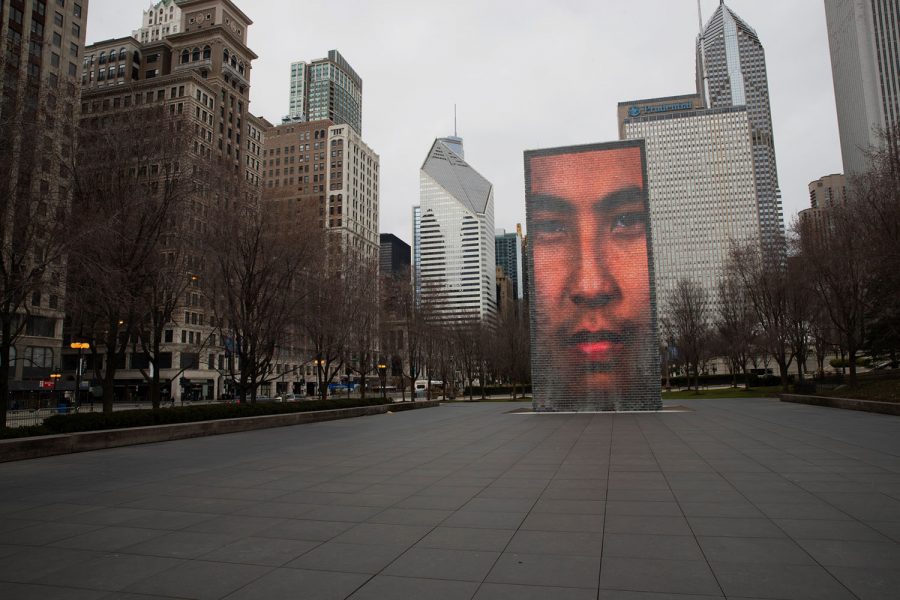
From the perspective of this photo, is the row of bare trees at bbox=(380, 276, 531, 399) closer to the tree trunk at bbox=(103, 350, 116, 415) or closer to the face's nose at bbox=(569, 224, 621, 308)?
the face's nose at bbox=(569, 224, 621, 308)

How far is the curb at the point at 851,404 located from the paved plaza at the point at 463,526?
12.4 metres

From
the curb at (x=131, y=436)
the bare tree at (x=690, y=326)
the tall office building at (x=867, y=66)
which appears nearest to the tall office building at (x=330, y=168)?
the bare tree at (x=690, y=326)

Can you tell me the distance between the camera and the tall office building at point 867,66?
13188cm

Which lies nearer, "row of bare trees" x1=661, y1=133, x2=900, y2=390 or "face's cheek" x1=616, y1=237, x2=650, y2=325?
"row of bare trees" x1=661, y1=133, x2=900, y2=390

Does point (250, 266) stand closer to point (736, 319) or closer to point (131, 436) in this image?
point (131, 436)

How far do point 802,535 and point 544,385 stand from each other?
1011 inches

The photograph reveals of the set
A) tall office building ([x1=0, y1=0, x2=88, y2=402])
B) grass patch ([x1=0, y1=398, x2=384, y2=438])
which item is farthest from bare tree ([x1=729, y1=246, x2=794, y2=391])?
tall office building ([x1=0, y1=0, x2=88, y2=402])

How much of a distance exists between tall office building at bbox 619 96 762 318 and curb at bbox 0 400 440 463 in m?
166

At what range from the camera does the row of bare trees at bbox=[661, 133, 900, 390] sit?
92.0 feet

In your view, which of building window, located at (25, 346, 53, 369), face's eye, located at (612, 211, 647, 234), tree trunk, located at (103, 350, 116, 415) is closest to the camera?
tree trunk, located at (103, 350, 116, 415)

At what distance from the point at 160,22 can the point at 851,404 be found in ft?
609

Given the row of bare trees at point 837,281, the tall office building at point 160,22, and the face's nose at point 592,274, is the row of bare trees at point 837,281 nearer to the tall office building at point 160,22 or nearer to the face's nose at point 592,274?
the face's nose at point 592,274

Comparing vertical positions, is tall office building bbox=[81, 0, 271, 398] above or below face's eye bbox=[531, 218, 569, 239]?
above

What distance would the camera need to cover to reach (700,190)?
6983 inches
